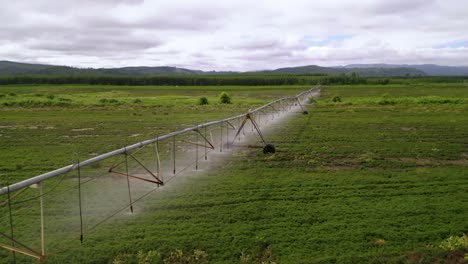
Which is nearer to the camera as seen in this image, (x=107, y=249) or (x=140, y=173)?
(x=107, y=249)

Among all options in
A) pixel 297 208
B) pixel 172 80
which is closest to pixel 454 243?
pixel 297 208

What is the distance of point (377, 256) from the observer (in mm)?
6156

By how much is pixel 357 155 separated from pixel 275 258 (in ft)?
27.6

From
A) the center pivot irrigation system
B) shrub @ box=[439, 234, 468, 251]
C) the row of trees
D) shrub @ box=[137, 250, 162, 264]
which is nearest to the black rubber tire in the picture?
the center pivot irrigation system

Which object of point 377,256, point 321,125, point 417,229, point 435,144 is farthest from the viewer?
point 321,125

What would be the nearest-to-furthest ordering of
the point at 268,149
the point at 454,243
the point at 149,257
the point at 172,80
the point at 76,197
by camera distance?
the point at 149,257 < the point at 454,243 < the point at 76,197 < the point at 268,149 < the point at 172,80

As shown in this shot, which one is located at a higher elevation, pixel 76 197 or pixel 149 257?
pixel 76 197

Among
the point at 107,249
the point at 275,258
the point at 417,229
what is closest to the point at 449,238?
the point at 417,229

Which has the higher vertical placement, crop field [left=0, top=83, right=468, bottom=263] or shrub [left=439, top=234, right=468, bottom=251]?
crop field [left=0, top=83, right=468, bottom=263]

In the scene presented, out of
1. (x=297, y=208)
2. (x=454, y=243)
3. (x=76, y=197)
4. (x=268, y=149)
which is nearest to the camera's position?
(x=454, y=243)

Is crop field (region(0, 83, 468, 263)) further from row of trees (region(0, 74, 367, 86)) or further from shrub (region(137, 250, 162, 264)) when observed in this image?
row of trees (region(0, 74, 367, 86))

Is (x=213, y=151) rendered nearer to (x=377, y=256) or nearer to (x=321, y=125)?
(x=377, y=256)

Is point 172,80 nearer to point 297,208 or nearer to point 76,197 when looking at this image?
point 76,197

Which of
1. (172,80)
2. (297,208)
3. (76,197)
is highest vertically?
(172,80)
